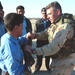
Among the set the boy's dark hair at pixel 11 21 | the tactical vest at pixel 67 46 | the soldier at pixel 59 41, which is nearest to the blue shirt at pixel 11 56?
the boy's dark hair at pixel 11 21

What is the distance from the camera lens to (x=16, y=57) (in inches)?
125

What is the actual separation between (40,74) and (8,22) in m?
4.74

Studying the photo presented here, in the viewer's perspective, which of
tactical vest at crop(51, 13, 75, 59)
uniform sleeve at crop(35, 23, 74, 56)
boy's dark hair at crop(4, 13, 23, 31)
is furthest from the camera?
tactical vest at crop(51, 13, 75, 59)

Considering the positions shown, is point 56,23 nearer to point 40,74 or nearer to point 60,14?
point 60,14

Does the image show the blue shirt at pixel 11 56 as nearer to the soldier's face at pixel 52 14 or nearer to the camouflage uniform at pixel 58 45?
the camouflage uniform at pixel 58 45

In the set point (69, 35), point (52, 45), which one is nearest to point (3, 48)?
point (52, 45)

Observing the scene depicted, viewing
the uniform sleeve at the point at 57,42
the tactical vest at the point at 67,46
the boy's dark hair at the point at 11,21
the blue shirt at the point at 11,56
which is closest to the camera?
the blue shirt at the point at 11,56

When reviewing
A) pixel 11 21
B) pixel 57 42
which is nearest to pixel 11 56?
pixel 11 21

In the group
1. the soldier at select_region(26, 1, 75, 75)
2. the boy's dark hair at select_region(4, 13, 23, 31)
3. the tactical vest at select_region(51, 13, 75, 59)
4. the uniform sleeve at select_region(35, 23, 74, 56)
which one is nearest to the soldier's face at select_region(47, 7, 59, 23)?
the soldier at select_region(26, 1, 75, 75)

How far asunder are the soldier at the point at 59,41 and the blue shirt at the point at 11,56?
498 mm

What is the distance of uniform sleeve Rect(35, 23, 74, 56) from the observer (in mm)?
3738

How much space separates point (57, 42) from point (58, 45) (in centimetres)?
5

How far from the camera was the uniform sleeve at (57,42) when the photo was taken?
374 cm

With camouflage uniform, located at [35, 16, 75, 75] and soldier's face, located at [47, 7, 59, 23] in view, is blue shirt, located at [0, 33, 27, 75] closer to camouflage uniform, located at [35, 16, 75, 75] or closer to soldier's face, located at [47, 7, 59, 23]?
camouflage uniform, located at [35, 16, 75, 75]
